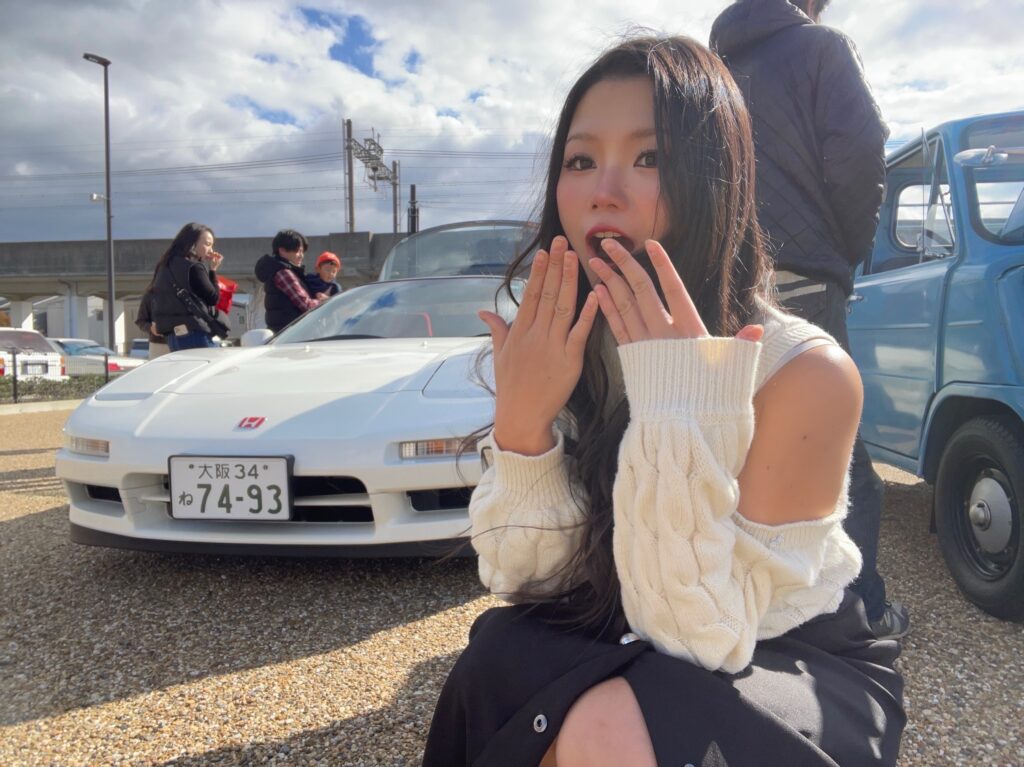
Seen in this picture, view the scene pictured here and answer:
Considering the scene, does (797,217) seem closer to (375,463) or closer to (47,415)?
(375,463)

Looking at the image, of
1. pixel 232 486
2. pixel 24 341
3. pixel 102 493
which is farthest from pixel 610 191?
pixel 24 341

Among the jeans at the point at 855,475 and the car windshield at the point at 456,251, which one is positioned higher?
the car windshield at the point at 456,251

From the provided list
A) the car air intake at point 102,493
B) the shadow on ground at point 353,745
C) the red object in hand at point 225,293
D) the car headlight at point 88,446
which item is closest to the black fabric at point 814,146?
the shadow on ground at point 353,745

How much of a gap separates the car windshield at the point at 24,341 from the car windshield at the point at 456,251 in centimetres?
1361

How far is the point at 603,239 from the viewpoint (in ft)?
3.51

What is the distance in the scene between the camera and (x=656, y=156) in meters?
1.08

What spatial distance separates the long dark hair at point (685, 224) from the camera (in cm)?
106

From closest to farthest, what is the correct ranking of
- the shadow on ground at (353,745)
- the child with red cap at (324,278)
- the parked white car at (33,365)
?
the shadow on ground at (353,745)
the child with red cap at (324,278)
the parked white car at (33,365)

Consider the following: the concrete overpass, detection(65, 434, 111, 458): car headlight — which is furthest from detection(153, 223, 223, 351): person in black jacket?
the concrete overpass

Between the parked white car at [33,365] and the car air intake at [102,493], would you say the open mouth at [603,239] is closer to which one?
the car air intake at [102,493]

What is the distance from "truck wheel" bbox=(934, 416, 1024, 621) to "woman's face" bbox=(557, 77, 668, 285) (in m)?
1.79

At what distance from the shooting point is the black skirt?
0.86 m

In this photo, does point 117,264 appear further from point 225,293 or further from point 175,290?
point 175,290

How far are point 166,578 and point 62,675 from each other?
70 cm
